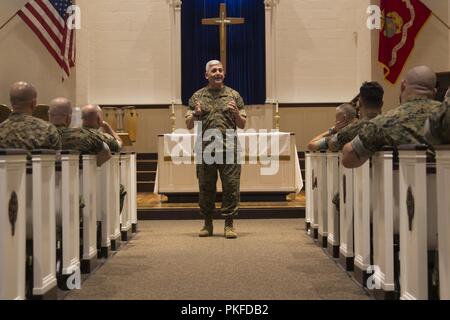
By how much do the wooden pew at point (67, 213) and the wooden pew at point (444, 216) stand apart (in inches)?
88.6

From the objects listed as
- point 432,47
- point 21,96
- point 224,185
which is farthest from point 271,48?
point 21,96

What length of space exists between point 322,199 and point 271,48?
659cm

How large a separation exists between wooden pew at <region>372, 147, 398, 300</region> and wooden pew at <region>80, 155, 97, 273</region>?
203cm

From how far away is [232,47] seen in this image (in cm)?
1201

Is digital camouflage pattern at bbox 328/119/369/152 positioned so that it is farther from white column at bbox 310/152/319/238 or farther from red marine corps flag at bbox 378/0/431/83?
red marine corps flag at bbox 378/0/431/83

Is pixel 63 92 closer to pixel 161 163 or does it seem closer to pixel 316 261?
pixel 161 163

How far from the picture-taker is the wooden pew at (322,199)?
18.9 feet

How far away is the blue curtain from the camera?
39.2 feet

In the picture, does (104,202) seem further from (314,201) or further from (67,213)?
(314,201)

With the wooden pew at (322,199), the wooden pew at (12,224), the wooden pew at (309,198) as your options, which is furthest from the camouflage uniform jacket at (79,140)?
the wooden pew at (309,198)

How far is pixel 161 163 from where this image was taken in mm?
9141

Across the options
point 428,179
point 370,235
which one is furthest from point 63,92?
point 428,179

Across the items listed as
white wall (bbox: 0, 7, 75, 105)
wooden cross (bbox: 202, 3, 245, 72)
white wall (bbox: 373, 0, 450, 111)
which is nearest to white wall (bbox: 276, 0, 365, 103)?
wooden cross (bbox: 202, 3, 245, 72)
